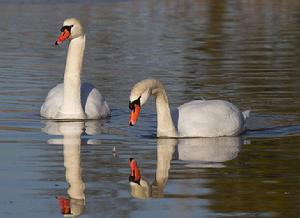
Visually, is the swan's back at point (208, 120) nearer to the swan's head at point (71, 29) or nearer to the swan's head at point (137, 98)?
the swan's head at point (137, 98)

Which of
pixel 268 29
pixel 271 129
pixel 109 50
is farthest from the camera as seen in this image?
pixel 268 29

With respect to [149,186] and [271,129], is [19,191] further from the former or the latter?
[271,129]

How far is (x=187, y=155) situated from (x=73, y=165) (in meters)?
1.26

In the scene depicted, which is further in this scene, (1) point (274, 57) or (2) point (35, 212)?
(1) point (274, 57)

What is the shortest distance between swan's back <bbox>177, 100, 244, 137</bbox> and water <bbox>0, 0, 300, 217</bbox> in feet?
0.60

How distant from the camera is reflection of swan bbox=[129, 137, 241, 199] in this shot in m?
9.97

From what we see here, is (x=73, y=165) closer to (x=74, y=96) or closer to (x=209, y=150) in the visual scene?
(x=209, y=150)

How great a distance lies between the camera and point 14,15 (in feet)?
104

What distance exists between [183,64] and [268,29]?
28.5 feet

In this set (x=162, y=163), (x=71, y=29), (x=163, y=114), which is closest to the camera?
(x=162, y=163)

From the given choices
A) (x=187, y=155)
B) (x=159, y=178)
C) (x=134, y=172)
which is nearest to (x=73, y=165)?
(x=134, y=172)

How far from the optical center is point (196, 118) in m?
13.2

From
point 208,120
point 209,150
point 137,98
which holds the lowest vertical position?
point 209,150

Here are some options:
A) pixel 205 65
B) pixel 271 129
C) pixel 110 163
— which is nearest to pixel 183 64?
pixel 205 65
